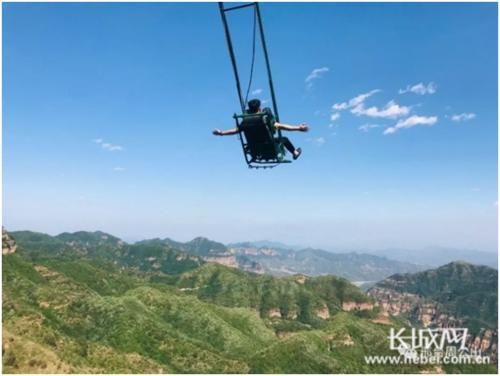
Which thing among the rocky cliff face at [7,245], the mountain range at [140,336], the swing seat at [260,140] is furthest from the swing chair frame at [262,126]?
the rocky cliff face at [7,245]

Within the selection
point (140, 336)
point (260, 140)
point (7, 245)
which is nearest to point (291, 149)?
point (260, 140)

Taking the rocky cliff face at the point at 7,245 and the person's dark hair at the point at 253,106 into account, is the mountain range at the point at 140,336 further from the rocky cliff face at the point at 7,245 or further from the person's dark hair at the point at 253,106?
the person's dark hair at the point at 253,106

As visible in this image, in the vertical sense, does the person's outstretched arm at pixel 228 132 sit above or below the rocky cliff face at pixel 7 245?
above

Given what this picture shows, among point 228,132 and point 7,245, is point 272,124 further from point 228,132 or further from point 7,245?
point 7,245

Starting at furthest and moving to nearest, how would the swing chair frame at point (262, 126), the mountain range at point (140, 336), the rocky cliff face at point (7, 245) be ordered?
the rocky cliff face at point (7, 245) < the mountain range at point (140, 336) < the swing chair frame at point (262, 126)

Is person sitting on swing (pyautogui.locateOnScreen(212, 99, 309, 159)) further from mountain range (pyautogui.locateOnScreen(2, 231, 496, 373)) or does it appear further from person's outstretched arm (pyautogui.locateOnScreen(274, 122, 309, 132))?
mountain range (pyautogui.locateOnScreen(2, 231, 496, 373))

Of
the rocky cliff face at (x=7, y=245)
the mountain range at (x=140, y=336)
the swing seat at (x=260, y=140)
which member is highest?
the swing seat at (x=260, y=140)

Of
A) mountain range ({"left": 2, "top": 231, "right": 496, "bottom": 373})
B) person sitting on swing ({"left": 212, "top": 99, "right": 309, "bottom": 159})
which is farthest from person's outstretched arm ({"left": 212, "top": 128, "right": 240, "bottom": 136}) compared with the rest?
mountain range ({"left": 2, "top": 231, "right": 496, "bottom": 373})

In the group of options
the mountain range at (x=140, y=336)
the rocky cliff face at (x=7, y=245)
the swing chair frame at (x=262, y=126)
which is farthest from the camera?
the rocky cliff face at (x=7, y=245)

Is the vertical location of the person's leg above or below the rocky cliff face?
above
